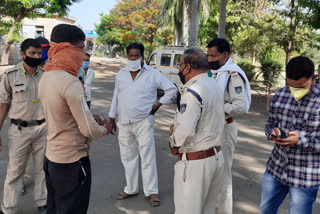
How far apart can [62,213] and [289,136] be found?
191 cm

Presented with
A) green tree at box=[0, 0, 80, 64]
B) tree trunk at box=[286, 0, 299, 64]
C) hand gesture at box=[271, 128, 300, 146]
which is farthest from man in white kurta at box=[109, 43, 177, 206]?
green tree at box=[0, 0, 80, 64]

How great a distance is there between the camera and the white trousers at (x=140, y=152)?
167 inches

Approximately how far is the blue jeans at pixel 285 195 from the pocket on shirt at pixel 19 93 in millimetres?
2714

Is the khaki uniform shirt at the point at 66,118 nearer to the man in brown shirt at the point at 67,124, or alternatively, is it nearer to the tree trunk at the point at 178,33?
the man in brown shirt at the point at 67,124

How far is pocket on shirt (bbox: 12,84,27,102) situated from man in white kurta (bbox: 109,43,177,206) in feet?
3.75

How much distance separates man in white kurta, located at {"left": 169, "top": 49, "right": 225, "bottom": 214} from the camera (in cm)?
254

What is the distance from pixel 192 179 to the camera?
2637 millimetres

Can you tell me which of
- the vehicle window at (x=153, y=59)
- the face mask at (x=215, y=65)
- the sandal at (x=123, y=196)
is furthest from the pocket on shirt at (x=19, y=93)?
the vehicle window at (x=153, y=59)

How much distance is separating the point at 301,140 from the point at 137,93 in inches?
87.3

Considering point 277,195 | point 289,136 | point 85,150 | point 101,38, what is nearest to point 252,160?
point 277,195

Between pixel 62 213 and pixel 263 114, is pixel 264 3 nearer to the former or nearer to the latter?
pixel 263 114

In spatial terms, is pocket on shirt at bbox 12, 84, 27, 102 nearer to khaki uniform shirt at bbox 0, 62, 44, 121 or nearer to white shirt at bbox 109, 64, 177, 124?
khaki uniform shirt at bbox 0, 62, 44, 121

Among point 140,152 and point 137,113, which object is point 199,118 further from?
point 140,152

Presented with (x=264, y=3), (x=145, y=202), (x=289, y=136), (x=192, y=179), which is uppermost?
(x=264, y=3)
